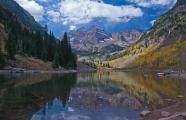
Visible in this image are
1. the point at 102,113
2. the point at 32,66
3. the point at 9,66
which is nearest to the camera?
the point at 102,113

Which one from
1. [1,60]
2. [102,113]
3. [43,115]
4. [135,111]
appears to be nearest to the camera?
[43,115]

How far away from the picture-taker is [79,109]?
49.9 metres

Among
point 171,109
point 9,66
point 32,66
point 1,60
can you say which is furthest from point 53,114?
point 32,66

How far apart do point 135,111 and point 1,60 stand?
399 feet

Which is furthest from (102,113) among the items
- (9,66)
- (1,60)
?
(9,66)

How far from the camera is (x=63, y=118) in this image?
40.4 m

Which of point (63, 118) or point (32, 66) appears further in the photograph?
point (32, 66)

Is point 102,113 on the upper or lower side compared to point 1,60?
lower

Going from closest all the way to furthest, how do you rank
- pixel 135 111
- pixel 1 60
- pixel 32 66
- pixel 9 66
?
pixel 135 111 → pixel 1 60 → pixel 9 66 → pixel 32 66

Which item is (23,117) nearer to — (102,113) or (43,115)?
(43,115)

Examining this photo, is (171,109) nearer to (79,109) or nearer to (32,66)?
(79,109)

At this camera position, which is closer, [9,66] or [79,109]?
[79,109]

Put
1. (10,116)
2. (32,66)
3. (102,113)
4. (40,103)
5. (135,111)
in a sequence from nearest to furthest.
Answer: (10,116), (102,113), (135,111), (40,103), (32,66)

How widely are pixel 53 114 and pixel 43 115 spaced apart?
1797mm
